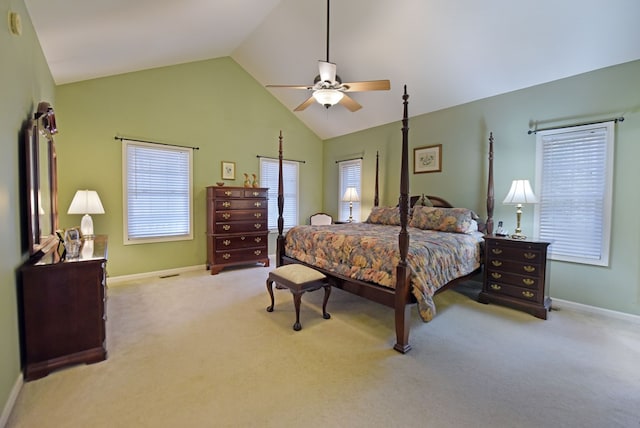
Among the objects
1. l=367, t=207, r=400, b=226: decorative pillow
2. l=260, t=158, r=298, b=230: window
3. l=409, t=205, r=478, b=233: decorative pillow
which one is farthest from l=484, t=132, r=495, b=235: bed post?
l=260, t=158, r=298, b=230: window

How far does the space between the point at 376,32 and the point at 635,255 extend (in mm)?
3956

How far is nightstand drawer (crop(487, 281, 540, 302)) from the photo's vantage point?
316cm

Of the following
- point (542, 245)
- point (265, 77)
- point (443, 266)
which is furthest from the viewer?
point (265, 77)

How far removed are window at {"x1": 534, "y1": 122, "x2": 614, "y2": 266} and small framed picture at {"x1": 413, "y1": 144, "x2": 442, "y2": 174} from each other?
135 centimetres

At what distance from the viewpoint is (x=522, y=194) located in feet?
11.1

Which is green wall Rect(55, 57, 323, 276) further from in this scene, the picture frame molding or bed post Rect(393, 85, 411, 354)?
bed post Rect(393, 85, 411, 354)

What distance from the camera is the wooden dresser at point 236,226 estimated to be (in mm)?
4816

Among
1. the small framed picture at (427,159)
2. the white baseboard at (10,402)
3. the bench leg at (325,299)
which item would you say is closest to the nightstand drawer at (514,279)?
the small framed picture at (427,159)

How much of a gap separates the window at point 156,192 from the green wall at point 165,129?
112 mm

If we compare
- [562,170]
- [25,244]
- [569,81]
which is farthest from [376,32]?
[25,244]

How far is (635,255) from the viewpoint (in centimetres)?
302

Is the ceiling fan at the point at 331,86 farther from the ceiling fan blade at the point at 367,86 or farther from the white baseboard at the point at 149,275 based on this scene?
the white baseboard at the point at 149,275

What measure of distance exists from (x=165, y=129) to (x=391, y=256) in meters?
4.26

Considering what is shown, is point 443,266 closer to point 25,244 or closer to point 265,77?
point 25,244
